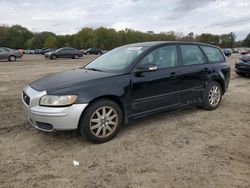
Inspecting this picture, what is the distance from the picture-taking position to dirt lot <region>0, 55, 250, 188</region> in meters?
3.28

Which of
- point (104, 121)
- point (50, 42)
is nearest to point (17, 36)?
point (50, 42)

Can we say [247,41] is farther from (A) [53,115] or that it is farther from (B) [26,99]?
(A) [53,115]

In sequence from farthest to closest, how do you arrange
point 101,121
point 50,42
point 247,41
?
point 247,41 → point 50,42 → point 101,121

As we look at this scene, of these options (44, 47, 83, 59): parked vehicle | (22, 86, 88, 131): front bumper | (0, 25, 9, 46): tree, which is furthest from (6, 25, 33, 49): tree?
(22, 86, 88, 131): front bumper

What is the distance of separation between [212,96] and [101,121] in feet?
10.2

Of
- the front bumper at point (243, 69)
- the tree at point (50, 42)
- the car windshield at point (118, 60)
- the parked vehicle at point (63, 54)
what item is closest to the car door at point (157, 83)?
the car windshield at point (118, 60)

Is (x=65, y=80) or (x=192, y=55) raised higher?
(x=192, y=55)

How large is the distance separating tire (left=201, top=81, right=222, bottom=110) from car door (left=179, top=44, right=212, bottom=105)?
186mm

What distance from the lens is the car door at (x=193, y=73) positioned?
5.51m

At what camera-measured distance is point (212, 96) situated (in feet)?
20.5

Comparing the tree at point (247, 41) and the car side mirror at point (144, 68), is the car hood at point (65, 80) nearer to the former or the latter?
the car side mirror at point (144, 68)

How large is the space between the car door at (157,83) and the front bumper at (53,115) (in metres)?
1.07

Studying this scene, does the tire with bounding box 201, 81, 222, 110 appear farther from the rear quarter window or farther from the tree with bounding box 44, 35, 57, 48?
the tree with bounding box 44, 35, 57, 48

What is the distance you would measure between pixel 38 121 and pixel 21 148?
19.7 inches
